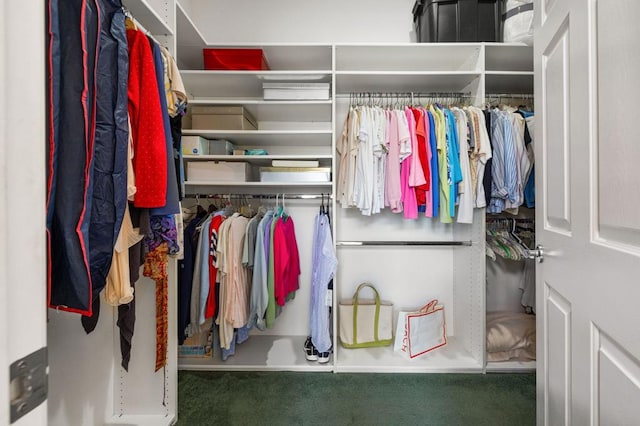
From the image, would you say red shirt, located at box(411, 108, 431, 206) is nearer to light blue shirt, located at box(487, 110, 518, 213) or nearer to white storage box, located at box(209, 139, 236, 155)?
light blue shirt, located at box(487, 110, 518, 213)

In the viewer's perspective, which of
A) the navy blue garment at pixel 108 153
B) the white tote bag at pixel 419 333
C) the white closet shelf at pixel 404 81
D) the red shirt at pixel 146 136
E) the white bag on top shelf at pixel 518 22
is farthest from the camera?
the white tote bag at pixel 419 333

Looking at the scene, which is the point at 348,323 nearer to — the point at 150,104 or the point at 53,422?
the point at 53,422

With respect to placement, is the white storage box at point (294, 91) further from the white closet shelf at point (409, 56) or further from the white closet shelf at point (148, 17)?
the white closet shelf at point (148, 17)

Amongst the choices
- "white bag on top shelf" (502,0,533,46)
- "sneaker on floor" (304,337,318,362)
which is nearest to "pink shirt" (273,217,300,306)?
"sneaker on floor" (304,337,318,362)

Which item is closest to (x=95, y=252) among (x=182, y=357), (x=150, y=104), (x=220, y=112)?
(x=150, y=104)

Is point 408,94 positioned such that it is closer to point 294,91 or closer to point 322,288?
point 294,91

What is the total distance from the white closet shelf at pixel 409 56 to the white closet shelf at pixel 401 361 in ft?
6.21

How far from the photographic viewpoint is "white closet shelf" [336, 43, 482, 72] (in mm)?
1936

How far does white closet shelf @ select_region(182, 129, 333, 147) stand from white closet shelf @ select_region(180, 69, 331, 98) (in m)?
0.35

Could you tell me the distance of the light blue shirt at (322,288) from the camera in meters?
1.92

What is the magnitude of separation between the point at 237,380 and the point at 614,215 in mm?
1990

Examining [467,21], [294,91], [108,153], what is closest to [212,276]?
[108,153]

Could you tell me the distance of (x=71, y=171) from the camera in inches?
29.1

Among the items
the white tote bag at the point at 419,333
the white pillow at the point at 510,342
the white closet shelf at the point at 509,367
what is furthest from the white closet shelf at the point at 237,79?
the white closet shelf at the point at 509,367
